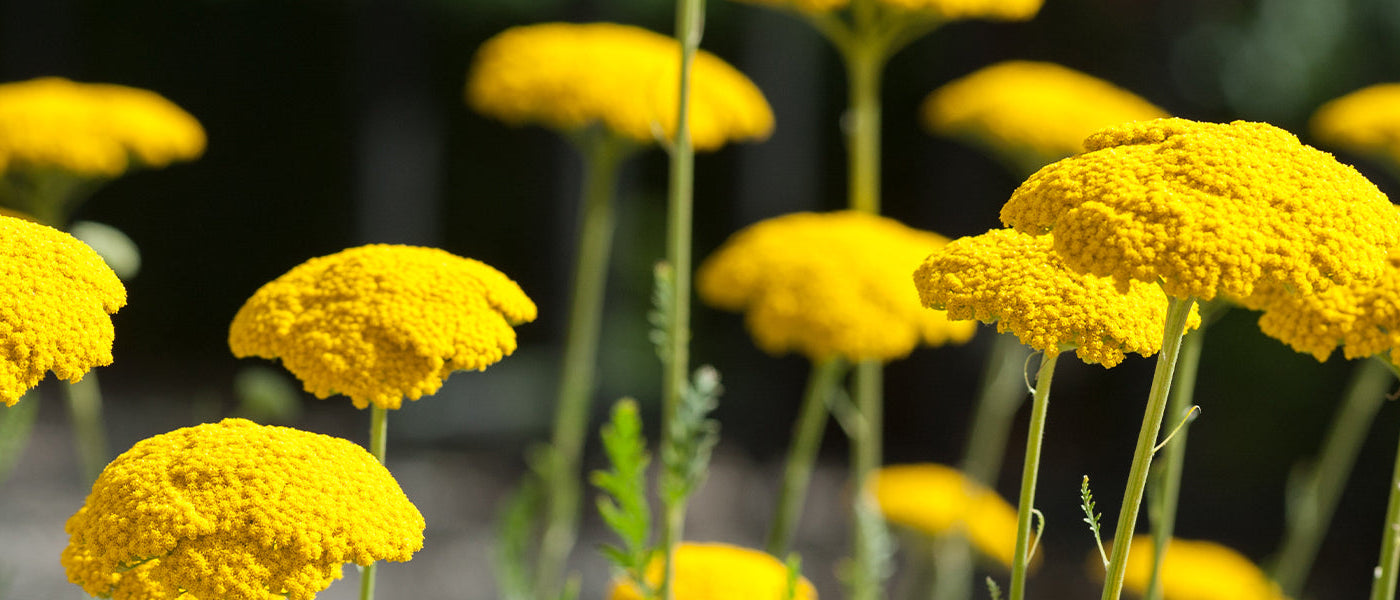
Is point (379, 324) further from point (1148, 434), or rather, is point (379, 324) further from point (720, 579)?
point (720, 579)

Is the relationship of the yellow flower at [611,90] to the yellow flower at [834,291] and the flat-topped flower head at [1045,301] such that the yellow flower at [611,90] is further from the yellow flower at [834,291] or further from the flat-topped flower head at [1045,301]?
the flat-topped flower head at [1045,301]

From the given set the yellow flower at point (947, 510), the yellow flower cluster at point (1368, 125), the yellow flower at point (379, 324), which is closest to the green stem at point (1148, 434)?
the yellow flower at point (379, 324)

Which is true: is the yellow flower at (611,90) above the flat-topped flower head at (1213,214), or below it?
above

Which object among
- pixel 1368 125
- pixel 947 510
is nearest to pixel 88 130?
pixel 947 510

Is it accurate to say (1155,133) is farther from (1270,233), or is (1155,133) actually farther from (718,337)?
(718,337)

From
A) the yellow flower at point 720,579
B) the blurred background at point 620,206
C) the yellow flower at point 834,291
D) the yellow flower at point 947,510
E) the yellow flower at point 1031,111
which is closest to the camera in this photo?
the yellow flower at point 720,579

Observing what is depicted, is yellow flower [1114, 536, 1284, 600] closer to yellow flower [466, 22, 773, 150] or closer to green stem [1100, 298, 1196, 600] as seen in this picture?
yellow flower [466, 22, 773, 150]

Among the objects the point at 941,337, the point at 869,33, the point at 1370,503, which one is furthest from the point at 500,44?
the point at 1370,503
